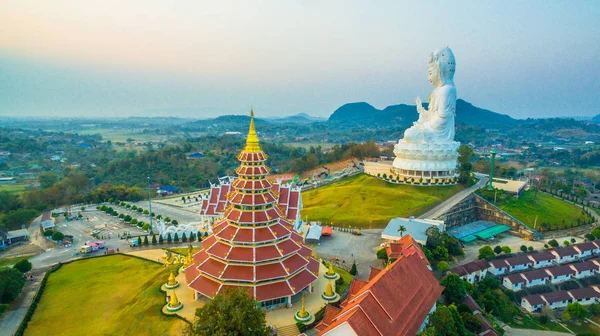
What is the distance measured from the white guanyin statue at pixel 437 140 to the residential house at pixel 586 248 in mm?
23258

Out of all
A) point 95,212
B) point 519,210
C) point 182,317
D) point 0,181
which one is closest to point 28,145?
point 0,181

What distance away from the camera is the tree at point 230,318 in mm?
17562

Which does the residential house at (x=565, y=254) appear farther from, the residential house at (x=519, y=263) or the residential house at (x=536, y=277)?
the residential house at (x=536, y=277)

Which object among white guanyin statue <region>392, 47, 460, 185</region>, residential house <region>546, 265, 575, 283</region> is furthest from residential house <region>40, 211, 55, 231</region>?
residential house <region>546, 265, 575, 283</region>

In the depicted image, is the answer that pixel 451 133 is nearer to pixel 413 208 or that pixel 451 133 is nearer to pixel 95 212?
pixel 413 208

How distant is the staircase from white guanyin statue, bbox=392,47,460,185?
4667 centimetres

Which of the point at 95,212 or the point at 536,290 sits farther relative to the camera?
the point at 95,212

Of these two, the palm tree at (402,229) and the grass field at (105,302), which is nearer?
the grass field at (105,302)

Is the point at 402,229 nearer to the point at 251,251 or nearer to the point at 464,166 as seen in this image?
the point at 251,251

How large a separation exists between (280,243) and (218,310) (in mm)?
9740

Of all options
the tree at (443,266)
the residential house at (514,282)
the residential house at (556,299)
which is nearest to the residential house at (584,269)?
the residential house at (556,299)

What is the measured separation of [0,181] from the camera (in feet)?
306

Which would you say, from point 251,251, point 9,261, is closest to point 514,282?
point 251,251

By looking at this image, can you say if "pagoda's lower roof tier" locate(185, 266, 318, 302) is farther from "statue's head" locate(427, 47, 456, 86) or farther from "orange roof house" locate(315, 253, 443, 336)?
"statue's head" locate(427, 47, 456, 86)
